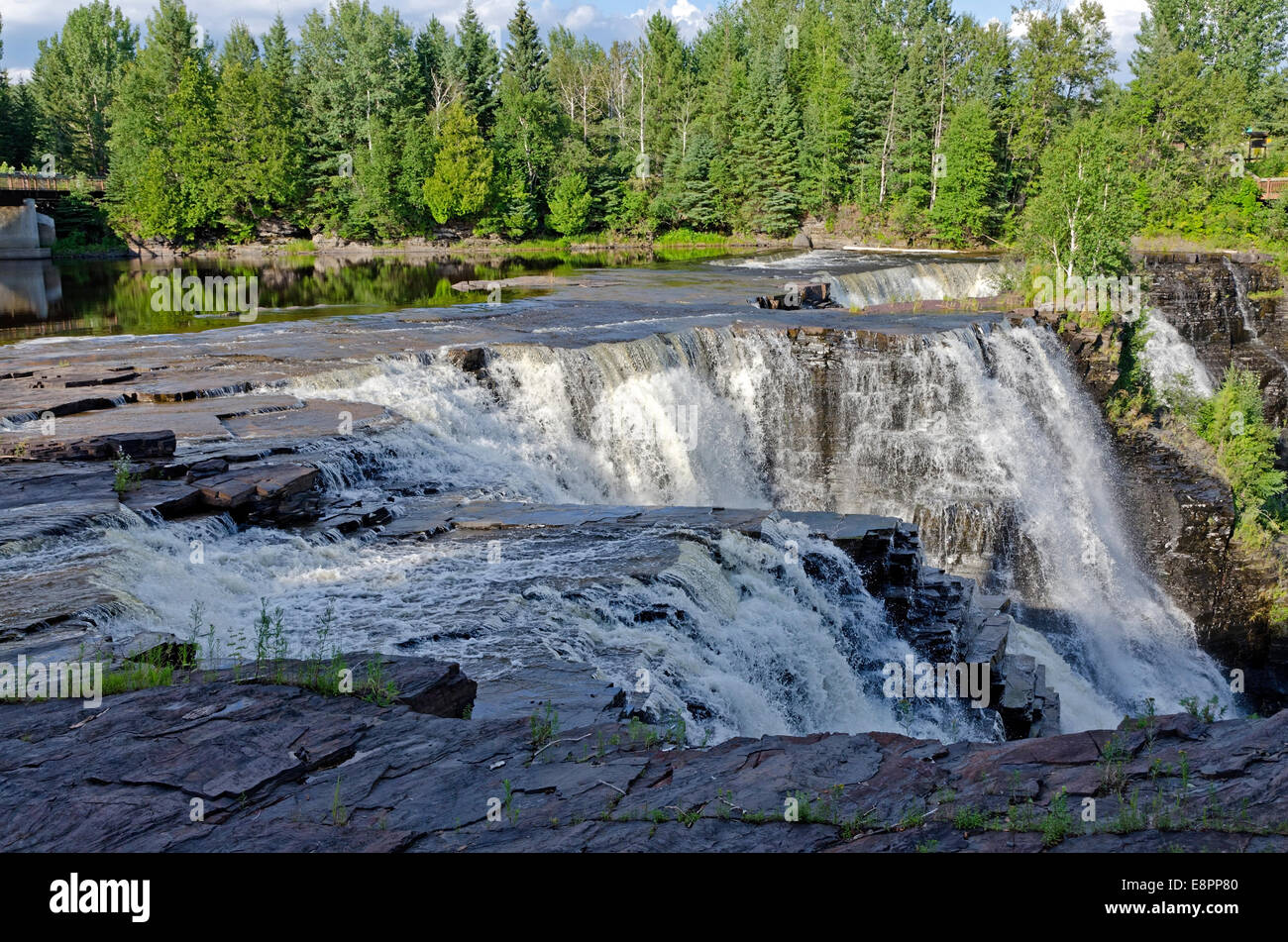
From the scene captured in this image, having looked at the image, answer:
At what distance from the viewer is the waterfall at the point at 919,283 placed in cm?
3409

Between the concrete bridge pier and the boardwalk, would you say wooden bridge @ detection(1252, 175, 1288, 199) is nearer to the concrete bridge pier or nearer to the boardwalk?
the boardwalk

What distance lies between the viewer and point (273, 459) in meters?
13.3

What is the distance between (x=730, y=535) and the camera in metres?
12.1

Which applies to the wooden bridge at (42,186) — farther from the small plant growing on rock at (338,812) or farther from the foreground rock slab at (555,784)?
the small plant growing on rock at (338,812)

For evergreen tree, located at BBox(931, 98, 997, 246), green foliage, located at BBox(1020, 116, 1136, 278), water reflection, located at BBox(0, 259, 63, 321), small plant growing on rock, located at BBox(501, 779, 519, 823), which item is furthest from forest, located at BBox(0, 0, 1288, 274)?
small plant growing on rock, located at BBox(501, 779, 519, 823)

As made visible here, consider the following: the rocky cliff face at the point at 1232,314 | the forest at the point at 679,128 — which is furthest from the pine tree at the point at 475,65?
the rocky cliff face at the point at 1232,314

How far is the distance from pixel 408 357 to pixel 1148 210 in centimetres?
4118

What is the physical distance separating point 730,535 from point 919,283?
2677 centimetres

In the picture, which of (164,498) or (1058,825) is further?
(164,498)

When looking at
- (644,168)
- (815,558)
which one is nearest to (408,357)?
(815,558)

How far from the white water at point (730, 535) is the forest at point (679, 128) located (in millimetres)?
30280

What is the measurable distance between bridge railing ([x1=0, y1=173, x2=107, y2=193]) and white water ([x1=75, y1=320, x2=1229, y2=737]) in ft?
147

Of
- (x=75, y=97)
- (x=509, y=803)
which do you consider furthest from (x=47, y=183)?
(x=509, y=803)

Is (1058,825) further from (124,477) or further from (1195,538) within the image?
(1195,538)
